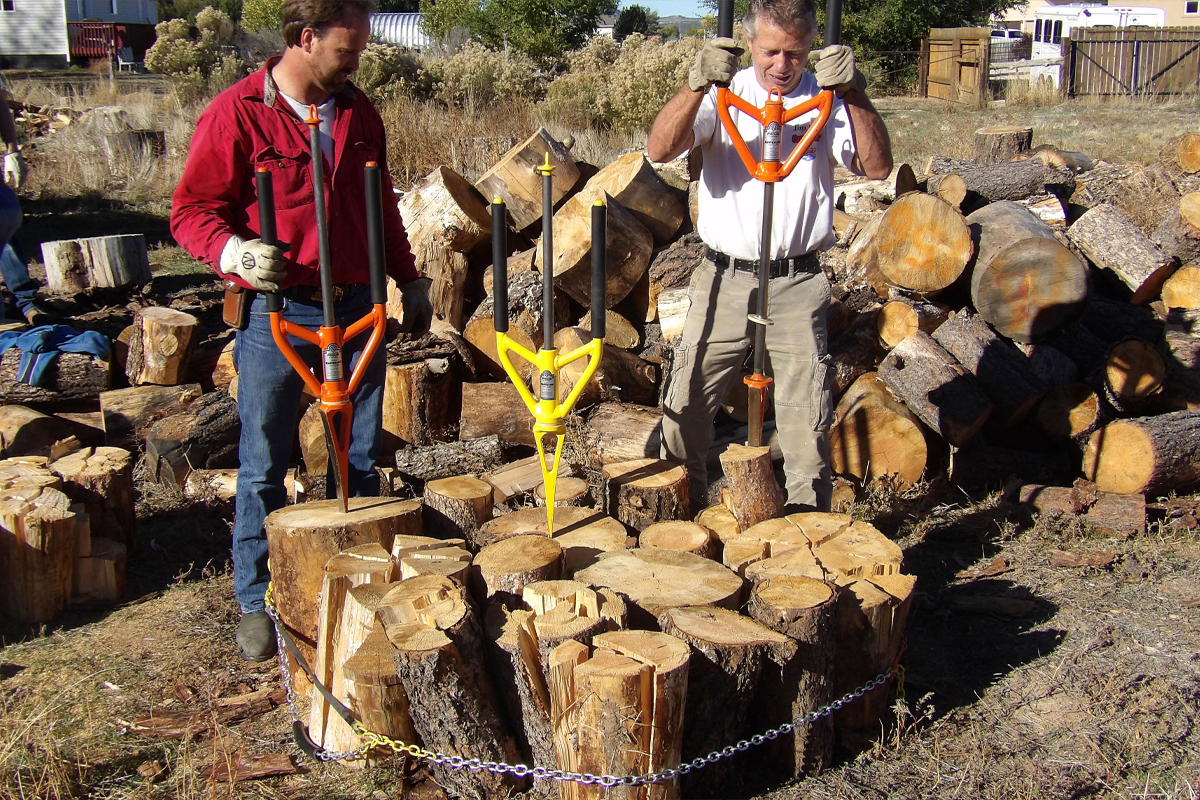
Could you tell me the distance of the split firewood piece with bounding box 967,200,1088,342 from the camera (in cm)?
500

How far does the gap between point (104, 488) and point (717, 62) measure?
2983 mm

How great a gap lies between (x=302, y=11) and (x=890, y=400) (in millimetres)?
3169

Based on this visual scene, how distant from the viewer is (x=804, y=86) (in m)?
3.38

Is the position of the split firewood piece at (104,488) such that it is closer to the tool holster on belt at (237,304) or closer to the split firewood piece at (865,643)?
the tool holster on belt at (237,304)

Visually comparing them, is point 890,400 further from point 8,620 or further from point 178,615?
point 8,620

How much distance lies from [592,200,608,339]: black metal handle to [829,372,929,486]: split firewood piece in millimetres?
2196

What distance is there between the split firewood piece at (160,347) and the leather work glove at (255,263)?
2.66m

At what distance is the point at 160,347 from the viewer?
16.7 feet

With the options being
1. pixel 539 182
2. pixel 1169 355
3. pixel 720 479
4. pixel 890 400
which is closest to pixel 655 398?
pixel 720 479

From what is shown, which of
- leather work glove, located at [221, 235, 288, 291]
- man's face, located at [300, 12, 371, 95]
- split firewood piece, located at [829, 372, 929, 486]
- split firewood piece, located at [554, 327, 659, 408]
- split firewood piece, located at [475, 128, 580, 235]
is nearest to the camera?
leather work glove, located at [221, 235, 288, 291]

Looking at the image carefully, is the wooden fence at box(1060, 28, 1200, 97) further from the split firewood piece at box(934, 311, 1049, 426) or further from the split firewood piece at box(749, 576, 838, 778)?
the split firewood piece at box(749, 576, 838, 778)

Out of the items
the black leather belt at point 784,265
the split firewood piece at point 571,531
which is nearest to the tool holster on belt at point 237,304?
the split firewood piece at point 571,531

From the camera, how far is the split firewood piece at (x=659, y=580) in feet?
8.52

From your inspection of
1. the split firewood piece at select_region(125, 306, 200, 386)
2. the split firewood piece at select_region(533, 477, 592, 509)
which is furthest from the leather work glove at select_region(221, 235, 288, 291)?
the split firewood piece at select_region(125, 306, 200, 386)
